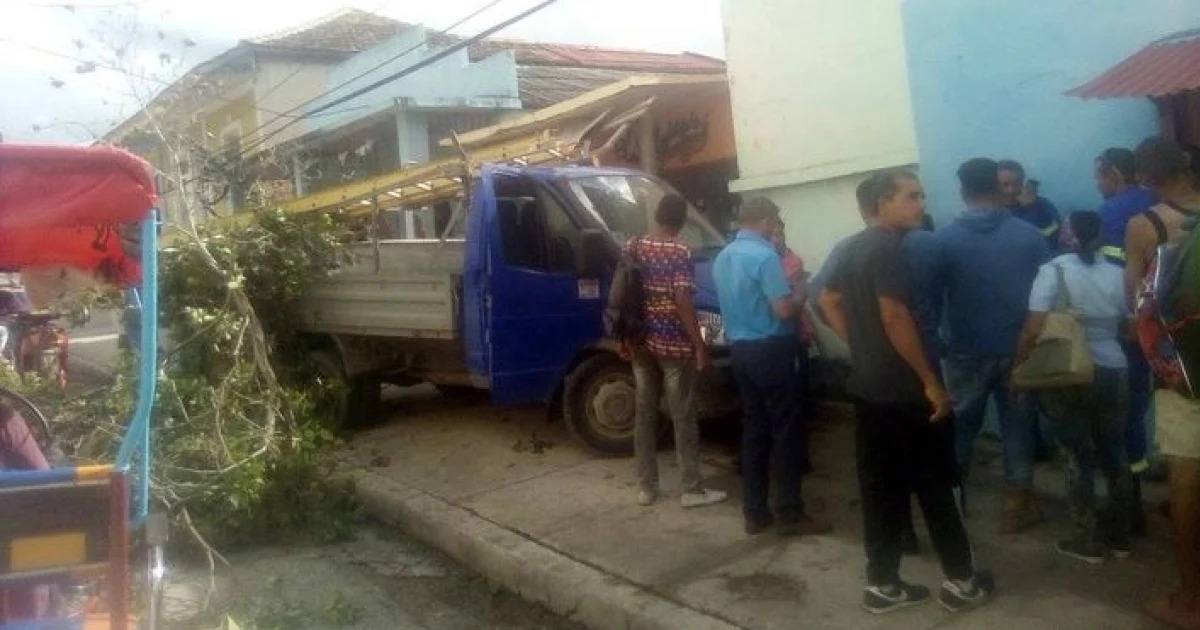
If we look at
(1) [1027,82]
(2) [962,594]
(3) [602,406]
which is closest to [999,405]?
(2) [962,594]

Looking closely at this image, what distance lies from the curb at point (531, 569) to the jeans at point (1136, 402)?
209cm

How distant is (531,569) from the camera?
555cm

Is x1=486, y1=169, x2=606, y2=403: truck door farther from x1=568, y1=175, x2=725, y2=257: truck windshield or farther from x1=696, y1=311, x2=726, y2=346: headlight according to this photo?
x1=696, y1=311, x2=726, y2=346: headlight

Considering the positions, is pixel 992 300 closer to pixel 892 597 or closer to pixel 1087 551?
pixel 1087 551

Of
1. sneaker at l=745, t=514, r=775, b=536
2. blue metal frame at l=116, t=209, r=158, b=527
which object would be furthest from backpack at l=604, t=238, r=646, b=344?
blue metal frame at l=116, t=209, r=158, b=527

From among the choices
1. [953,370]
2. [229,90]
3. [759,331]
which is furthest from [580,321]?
[229,90]

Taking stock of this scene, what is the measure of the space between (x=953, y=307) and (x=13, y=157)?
3.95 metres

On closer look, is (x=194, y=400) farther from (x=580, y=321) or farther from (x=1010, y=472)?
(x=1010, y=472)

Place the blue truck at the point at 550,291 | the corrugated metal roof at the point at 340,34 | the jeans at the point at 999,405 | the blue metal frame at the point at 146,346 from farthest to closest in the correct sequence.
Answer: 1. the corrugated metal roof at the point at 340,34
2. the blue truck at the point at 550,291
3. the jeans at the point at 999,405
4. the blue metal frame at the point at 146,346

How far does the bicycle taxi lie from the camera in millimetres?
3068

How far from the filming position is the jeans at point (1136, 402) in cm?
502

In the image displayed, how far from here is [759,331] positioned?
5406 mm

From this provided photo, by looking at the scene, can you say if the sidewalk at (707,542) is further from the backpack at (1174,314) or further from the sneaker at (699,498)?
the backpack at (1174,314)

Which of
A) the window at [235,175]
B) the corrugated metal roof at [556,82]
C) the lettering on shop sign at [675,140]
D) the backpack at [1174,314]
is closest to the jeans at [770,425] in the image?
the backpack at [1174,314]
